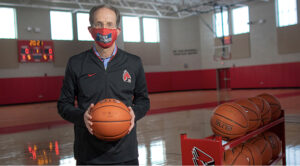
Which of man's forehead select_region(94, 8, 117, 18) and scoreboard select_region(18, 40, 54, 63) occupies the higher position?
scoreboard select_region(18, 40, 54, 63)

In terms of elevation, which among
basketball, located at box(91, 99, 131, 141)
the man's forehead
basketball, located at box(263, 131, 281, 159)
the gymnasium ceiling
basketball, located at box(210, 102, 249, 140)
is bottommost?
basketball, located at box(263, 131, 281, 159)

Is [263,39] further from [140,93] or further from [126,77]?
[126,77]

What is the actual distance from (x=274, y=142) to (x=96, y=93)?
→ 2617mm

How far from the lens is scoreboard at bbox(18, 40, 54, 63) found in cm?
1368

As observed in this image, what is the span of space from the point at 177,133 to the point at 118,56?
392 cm

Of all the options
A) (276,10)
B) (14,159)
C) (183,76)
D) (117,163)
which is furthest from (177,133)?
(183,76)

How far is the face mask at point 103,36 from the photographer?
1.56 m

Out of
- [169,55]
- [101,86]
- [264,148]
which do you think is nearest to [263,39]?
[169,55]

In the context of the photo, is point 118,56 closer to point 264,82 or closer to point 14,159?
point 14,159

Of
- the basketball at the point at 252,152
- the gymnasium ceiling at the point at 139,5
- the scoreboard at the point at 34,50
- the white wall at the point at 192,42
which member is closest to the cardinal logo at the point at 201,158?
the basketball at the point at 252,152

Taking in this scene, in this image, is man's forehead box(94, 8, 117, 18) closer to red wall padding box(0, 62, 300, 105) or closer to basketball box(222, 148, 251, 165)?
basketball box(222, 148, 251, 165)

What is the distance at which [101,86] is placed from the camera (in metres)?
1.49

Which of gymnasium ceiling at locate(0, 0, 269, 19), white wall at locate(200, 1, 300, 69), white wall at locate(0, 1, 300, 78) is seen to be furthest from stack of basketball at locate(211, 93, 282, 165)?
white wall at locate(200, 1, 300, 69)

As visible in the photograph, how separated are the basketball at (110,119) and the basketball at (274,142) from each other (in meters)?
2.38
